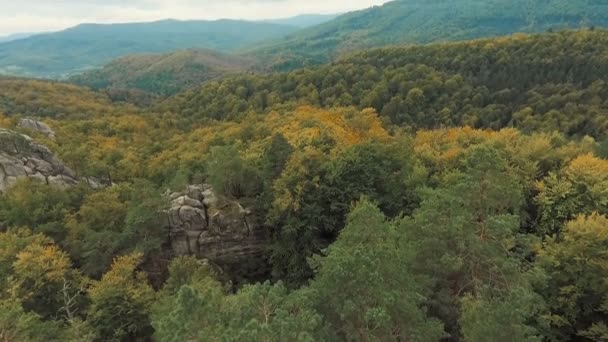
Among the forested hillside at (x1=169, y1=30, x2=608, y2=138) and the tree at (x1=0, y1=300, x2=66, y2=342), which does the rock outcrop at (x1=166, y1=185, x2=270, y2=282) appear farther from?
the forested hillside at (x1=169, y1=30, x2=608, y2=138)

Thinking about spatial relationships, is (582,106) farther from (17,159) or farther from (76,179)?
(17,159)

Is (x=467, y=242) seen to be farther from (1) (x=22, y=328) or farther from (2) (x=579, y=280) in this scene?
(1) (x=22, y=328)

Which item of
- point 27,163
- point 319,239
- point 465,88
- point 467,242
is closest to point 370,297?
point 467,242

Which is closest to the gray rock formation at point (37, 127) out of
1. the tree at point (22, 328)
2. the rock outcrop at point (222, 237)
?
the rock outcrop at point (222, 237)

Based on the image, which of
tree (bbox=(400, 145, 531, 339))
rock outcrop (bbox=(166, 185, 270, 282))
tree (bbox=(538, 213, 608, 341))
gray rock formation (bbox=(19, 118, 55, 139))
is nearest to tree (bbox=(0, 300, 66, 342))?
rock outcrop (bbox=(166, 185, 270, 282))

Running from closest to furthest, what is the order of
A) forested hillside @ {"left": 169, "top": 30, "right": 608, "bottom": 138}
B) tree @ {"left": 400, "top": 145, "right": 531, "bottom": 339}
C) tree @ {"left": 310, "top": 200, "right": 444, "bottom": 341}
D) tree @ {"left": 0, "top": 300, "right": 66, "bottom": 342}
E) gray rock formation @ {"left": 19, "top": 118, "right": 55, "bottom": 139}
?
tree @ {"left": 310, "top": 200, "right": 444, "bottom": 341} → tree @ {"left": 0, "top": 300, "right": 66, "bottom": 342} → tree @ {"left": 400, "top": 145, "right": 531, "bottom": 339} → gray rock formation @ {"left": 19, "top": 118, "right": 55, "bottom": 139} → forested hillside @ {"left": 169, "top": 30, "right": 608, "bottom": 138}

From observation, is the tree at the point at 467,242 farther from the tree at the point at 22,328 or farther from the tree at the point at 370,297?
the tree at the point at 22,328
